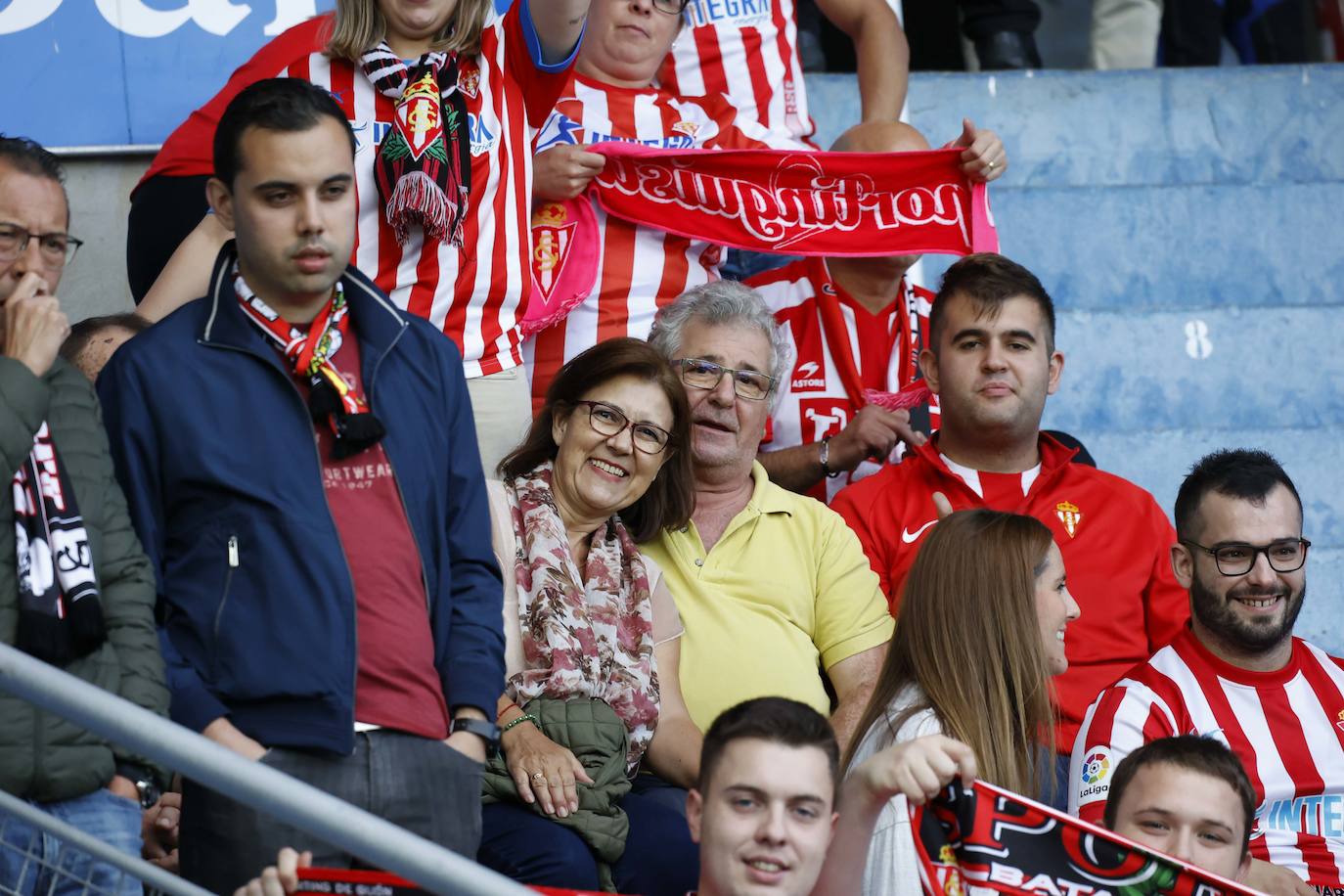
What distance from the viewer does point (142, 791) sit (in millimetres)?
2850

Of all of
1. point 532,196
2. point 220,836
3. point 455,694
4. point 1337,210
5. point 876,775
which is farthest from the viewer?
point 1337,210

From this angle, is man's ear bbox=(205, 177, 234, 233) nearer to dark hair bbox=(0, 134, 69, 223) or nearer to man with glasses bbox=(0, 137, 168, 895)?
dark hair bbox=(0, 134, 69, 223)

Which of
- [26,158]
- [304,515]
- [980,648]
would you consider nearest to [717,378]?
[980,648]

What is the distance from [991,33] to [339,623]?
4.07 meters

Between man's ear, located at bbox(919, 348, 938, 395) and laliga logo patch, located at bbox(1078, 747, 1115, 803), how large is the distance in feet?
3.69

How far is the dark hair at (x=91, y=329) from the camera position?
3.62m

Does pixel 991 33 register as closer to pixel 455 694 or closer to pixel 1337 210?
pixel 1337 210

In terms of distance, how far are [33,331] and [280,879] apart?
2.79 feet

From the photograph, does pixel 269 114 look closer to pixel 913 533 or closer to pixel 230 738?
pixel 230 738

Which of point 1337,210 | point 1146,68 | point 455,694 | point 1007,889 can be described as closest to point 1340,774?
point 1007,889

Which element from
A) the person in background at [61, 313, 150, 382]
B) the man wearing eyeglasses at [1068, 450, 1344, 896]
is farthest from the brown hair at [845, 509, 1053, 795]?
the person in background at [61, 313, 150, 382]

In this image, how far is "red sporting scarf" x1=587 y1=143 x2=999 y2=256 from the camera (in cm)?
471

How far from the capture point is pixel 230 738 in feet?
8.87

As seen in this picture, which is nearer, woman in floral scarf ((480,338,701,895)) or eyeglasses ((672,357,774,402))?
woman in floral scarf ((480,338,701,895))
